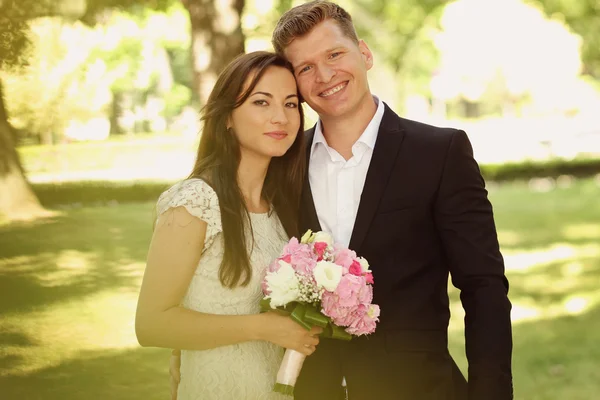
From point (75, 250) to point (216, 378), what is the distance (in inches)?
352

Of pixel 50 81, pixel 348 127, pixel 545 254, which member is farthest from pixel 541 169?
pixel 348 127

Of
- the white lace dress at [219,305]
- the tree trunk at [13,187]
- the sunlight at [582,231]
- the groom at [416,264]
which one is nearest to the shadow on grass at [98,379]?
the tree trunk at [13,187]

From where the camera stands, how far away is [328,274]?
295cm

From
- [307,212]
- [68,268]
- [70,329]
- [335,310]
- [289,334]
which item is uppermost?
[307,212]

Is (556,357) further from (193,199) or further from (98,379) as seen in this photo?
(193,199)

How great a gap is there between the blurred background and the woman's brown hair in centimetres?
26

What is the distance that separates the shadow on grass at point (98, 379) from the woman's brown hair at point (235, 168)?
4.24m

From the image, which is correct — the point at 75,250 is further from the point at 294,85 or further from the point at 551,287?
the point at 294,85

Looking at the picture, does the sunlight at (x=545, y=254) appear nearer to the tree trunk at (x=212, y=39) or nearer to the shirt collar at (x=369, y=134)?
the tree trunk at (x=212, y=39)

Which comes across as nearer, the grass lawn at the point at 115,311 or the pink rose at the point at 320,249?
the pink rose at the point at 320,249

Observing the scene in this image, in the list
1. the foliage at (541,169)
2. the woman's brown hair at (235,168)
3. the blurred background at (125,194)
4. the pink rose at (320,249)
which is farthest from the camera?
the foliage at (541,169)

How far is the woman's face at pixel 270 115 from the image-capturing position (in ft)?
11.1

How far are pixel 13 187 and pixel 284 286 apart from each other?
9244 mm

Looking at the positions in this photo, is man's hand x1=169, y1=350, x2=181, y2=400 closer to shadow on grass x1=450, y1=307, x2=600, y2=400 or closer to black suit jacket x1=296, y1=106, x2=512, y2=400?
black suit jacket x1=296, y1=106, x2=512, y2=400
